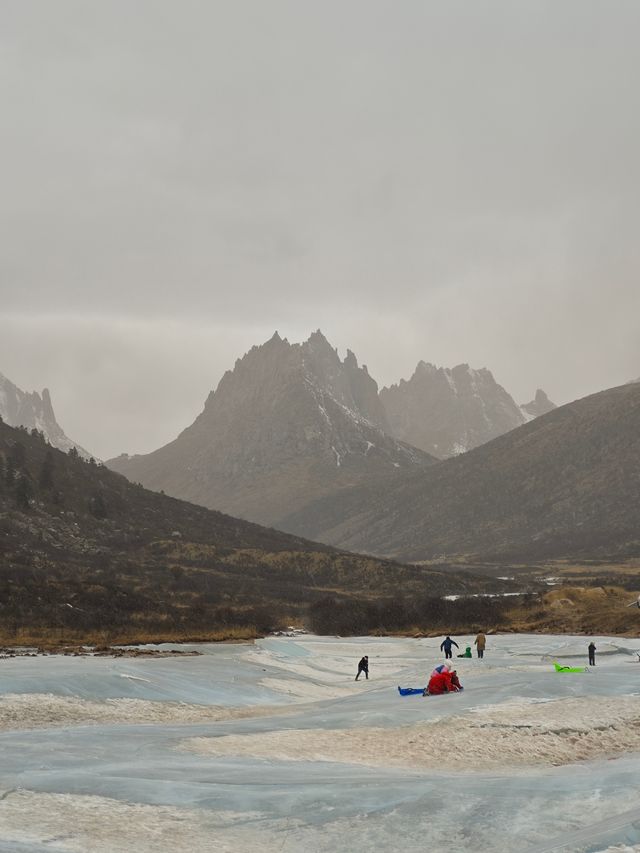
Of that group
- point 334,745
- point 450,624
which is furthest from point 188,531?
point 334,745

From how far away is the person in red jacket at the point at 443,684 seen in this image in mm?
27281

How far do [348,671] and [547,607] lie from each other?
108 feet

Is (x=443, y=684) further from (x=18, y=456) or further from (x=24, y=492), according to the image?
(x=18, y=456)

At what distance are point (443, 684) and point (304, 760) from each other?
430 inches

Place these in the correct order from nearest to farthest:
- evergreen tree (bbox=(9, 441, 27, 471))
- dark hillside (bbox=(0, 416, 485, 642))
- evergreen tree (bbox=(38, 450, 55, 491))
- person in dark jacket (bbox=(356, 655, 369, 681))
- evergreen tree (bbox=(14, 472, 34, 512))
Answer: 1. person in dark jacket (bbox=(356, 655, 369, 681))
2. dark hillside (bbox=(0, 416, 485, 642))
3. evergreen tree (bbox=(14, 472, 34, 512))
4. evergreen tree (bbox=(38, 450, 55, 491))
5. evergreen tree (bbox=(9, 441, 27, 471))

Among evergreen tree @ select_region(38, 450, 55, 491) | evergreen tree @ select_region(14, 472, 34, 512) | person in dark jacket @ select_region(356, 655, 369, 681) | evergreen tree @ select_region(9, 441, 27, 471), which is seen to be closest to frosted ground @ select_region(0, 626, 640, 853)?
person in dark jacket @ select_region(356, 655, 369, 681)

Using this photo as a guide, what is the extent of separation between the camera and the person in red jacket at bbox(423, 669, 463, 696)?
89.5ft

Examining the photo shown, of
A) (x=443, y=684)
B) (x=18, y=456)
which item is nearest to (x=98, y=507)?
(x=18, y=456)

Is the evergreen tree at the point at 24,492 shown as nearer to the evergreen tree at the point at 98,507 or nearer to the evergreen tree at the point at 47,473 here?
the evergreen tree at the point at 47,473

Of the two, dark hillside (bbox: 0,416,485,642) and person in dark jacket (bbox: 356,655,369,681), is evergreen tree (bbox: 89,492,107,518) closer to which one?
dark hillside (bbox: 0,416,485,642)

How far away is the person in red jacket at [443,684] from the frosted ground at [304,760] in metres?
0.79

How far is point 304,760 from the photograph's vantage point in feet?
58.1

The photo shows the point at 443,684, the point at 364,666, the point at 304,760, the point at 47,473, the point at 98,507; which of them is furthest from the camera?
the point at 47,473

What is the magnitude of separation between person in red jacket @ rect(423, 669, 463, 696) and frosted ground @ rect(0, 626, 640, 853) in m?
0.79
